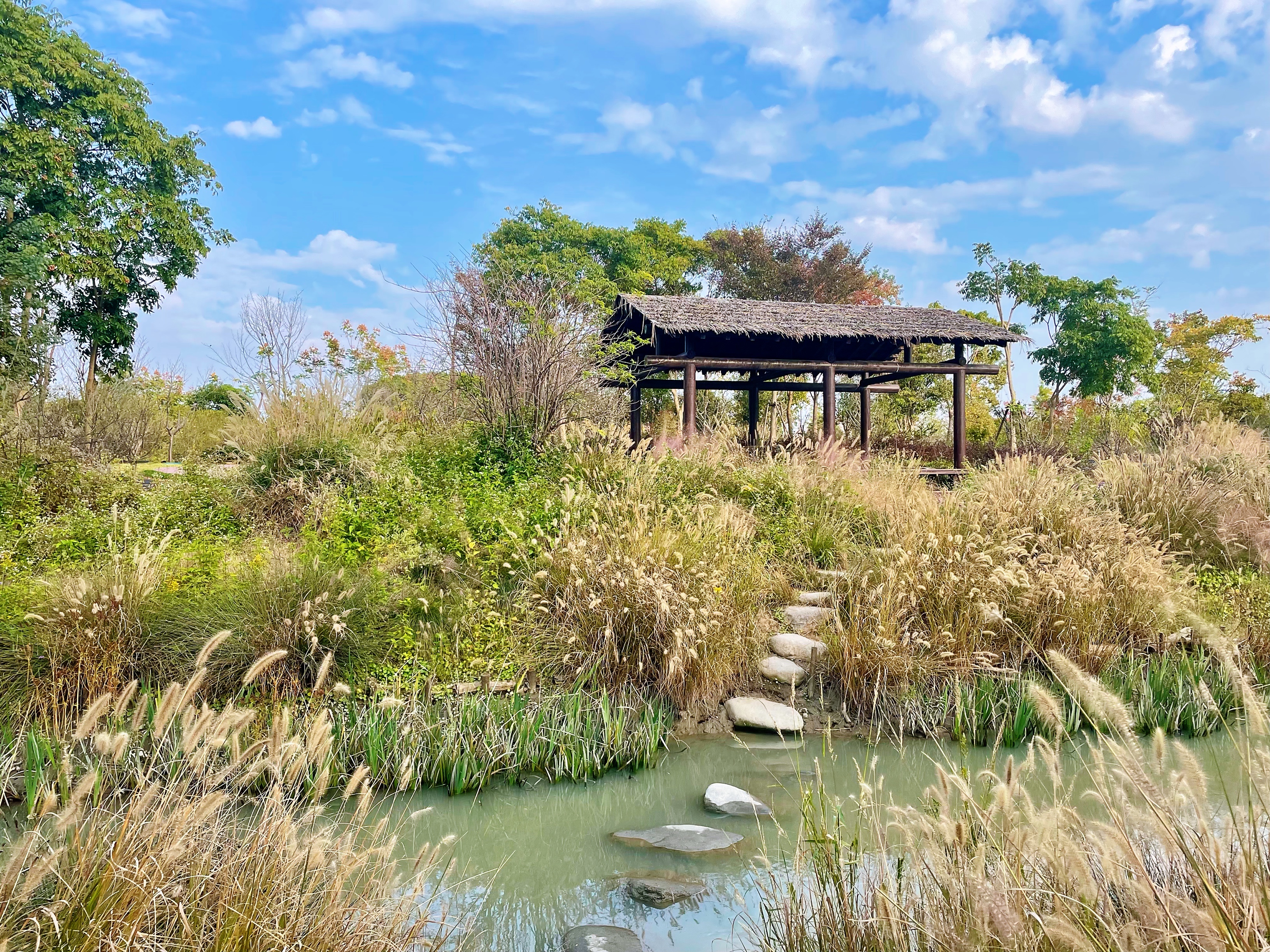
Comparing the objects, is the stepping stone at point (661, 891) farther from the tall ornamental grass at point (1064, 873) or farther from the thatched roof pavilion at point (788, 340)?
the thatched roof pavilion at point (788, 340)

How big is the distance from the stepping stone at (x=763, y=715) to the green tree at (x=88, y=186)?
17219 millimetres

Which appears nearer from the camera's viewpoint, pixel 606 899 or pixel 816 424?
pixel 606 899

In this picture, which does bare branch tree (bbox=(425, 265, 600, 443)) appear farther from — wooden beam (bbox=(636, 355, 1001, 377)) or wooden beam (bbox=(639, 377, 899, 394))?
wooden beam (bbox=(639, 377, 899, 394))

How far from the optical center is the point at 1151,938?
6.12 feet

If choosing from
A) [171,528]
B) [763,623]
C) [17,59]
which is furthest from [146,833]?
[17,59]

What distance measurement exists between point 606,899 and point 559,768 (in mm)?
1288

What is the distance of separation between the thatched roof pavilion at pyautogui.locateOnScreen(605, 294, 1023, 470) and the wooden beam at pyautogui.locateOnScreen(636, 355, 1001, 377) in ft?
0.08

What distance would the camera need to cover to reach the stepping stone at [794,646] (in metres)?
5.69

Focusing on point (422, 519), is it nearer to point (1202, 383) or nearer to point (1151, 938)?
point (1151, 938)

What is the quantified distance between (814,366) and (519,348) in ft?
22.2

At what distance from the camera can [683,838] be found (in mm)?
3672

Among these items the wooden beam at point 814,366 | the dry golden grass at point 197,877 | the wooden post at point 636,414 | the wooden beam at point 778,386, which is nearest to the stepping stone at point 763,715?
the dry golden grass at point 197,877

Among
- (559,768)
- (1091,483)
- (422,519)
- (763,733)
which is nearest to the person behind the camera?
(559,768)

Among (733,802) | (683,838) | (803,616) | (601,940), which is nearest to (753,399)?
(803,616)
